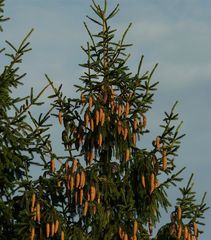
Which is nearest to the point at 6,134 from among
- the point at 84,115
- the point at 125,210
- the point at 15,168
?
the point at 15,168

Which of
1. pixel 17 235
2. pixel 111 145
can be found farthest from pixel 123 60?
pixel 17 235

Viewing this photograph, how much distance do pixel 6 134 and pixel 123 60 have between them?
10.6 feet

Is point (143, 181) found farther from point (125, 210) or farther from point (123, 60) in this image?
point (123, 60)

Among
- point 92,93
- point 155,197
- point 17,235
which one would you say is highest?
point 92,93

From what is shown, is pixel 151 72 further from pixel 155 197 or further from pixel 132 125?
pixel 155 197

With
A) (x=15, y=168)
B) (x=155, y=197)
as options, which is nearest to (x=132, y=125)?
(x=155, y=197)

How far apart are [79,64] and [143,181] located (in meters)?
2.96

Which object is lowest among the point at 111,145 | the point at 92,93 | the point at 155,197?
the point at 155,197

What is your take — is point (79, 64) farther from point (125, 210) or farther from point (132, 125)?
point (125, 210)

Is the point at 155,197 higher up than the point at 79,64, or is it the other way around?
the point at 79,64

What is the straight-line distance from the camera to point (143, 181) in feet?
54.6

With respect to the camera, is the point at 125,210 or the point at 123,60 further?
the point at 123,60

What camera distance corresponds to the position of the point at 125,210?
16.4m

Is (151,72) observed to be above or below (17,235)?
above
